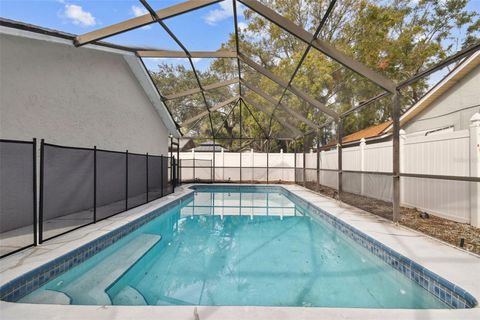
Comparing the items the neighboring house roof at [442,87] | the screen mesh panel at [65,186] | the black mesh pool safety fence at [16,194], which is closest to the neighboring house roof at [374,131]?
the neighboring house roof at [442,87]

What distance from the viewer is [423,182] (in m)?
5.75

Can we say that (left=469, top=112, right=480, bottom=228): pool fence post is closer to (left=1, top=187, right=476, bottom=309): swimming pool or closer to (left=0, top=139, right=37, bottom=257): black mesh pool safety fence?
(left=1, top=187, right=476, bottom=309): swimming pool

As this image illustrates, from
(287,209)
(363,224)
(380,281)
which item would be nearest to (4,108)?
(380,281)

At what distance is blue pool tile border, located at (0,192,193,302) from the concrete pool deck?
0.07 m

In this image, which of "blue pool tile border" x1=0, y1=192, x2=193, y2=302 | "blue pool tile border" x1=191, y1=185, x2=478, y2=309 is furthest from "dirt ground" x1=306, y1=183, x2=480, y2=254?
"blue pool tile border" x1=0, y1=192, x2=193, y2=302

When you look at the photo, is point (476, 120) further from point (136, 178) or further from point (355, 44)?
point (355, 44)

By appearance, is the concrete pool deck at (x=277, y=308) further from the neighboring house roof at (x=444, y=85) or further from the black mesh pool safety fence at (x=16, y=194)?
the neighboring house roof at (x=444, y=85)

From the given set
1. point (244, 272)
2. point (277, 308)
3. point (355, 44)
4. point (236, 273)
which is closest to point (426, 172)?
point (244, 272)

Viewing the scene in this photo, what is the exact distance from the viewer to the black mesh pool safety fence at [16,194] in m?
4.12

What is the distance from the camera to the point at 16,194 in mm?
4449

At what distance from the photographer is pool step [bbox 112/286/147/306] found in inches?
112

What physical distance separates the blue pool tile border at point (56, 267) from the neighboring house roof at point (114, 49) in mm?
3355

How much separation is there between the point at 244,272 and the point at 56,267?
2233mm

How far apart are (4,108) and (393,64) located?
663 inches
